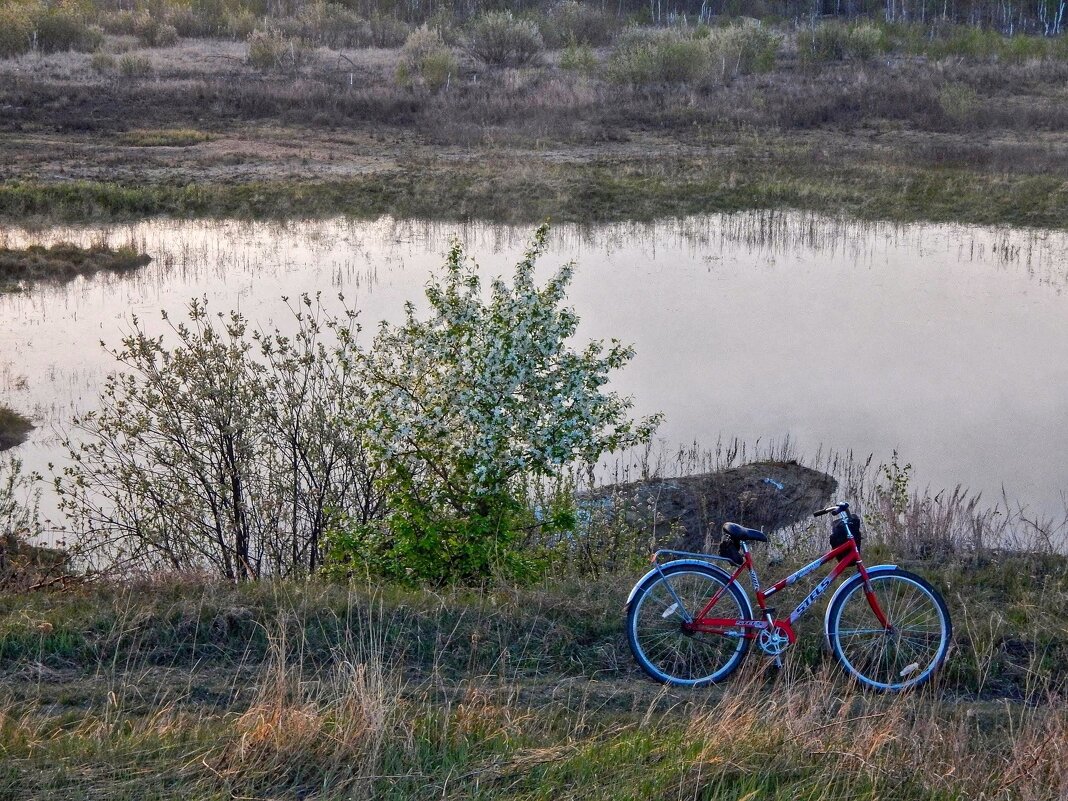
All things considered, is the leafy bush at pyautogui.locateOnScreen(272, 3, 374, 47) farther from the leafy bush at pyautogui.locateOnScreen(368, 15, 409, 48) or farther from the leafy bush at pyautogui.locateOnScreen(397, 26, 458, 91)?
the leafy bush at pyautogui.locateOnScreen(397, 26, 458, 91)

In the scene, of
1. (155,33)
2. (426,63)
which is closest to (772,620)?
(426,63)

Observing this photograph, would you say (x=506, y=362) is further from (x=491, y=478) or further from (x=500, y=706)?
(x=500, y=706)

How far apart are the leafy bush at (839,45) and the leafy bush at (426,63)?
601 inches

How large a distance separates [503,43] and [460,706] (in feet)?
161

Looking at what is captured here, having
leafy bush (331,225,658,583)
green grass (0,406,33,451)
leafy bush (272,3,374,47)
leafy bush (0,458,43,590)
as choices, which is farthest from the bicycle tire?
leafy bush (272,3,374,47)

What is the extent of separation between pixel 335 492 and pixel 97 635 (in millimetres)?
3581

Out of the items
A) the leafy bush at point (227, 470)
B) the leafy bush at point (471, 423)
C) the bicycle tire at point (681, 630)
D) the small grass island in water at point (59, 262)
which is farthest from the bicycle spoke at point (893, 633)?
the small grass island in water at point (59, 262)

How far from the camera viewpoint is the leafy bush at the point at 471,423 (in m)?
8.35

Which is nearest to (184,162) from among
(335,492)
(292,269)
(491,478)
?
(292,269)

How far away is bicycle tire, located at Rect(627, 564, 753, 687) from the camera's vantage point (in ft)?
20.7

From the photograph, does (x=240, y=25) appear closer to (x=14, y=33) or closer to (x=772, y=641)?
(x=14, y=33)

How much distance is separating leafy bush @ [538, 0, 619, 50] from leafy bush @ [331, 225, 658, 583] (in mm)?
49450

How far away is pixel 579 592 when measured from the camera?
7461mm

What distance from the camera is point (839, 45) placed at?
51.0 m
